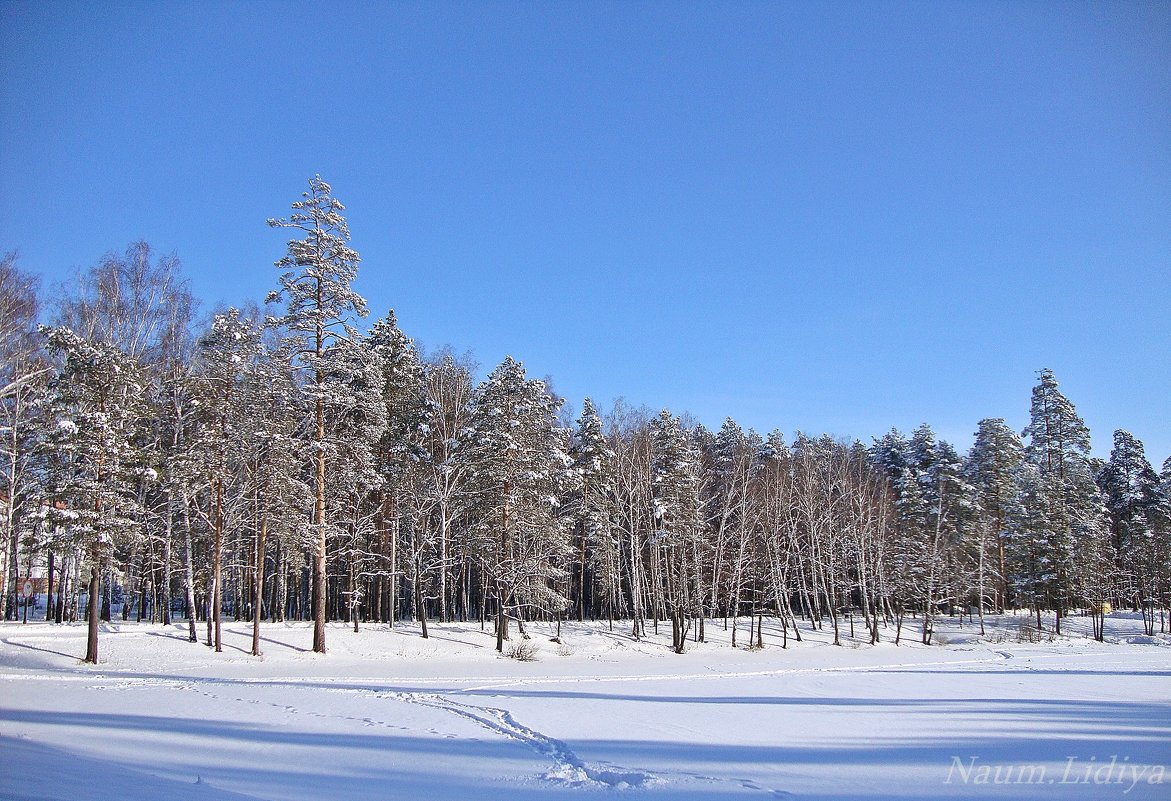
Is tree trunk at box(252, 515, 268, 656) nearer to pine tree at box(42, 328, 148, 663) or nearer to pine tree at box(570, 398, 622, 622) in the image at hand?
pine tree at box(42, 328, 148, 663)

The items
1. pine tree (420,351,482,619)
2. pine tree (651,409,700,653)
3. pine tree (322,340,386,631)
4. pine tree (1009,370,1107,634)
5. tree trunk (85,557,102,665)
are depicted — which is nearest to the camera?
tree trunk (85,557,102,665)

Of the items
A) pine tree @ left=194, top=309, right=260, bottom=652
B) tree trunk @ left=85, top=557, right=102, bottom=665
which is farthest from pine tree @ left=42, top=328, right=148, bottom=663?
pine tree @ left=194, top=309, right=260, bottom=652

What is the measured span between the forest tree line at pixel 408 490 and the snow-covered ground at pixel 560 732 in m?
7.58

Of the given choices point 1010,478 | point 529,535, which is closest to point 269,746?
point 529,535

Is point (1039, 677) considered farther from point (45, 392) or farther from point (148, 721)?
point (45, 392)

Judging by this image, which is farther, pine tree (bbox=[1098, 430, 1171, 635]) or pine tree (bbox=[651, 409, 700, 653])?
pine tree (bbox=[1098, 430, 1171, 635])

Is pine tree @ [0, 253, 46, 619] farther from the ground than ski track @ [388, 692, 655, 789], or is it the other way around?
pine tree @ [0, 253, 46, 619]

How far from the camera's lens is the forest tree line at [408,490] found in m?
27.9

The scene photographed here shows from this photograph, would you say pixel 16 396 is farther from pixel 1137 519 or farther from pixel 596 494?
pixel 1137 519

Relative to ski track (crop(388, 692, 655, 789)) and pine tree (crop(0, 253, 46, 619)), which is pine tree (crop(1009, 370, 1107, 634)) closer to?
ski track (crop(388, 692, 655, 789))

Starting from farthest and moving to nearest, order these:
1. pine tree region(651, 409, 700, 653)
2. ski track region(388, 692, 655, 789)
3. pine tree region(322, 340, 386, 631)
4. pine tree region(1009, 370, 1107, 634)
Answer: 1. pine tree region(1009, 370, 1107, 634)
2. pine tree region(651, 409, 700, 653)
3. pine tree region(322, 340, 386, 631)
4. ski track region(388, 692, 655, 789)

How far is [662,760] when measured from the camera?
1004 cm

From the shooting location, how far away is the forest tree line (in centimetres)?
2788

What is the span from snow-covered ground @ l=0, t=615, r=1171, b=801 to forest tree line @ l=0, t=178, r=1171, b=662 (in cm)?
758
